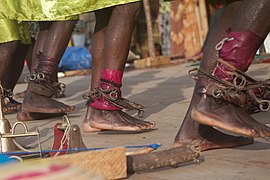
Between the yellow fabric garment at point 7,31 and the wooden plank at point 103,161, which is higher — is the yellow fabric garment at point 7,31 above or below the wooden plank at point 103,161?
above

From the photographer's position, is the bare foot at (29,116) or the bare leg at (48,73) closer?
the bare leg at (48,73)

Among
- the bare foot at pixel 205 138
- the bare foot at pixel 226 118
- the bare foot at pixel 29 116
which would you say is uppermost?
the bare foot at pixel 226 118

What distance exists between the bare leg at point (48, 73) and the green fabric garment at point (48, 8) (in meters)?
0.24

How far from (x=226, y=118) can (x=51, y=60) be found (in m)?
1.78

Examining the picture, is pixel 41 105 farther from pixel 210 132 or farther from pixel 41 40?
pixel 210 132

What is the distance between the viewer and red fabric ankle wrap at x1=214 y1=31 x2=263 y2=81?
211 centimetres

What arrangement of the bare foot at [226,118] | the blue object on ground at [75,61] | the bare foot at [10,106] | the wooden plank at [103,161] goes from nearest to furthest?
the wooden plank at [103,161], the bare foot at [226,118], the bare foot at [10,106], the blue object on ground at [75,61]

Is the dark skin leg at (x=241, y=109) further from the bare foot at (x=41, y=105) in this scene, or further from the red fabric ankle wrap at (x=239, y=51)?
the bare foot at (x=41, y=105)

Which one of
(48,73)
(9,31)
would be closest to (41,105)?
(48,73)

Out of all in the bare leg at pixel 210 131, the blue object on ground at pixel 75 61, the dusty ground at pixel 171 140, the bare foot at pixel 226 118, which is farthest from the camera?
the blue object on ground at pixel 75 61

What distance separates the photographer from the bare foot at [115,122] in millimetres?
2832

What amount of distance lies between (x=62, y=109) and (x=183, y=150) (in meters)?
1.67

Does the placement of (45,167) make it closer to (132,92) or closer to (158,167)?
(158,167)

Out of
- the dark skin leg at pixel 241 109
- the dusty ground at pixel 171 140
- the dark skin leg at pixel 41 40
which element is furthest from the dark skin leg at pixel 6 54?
the dark skin leg at pixel 241 109
